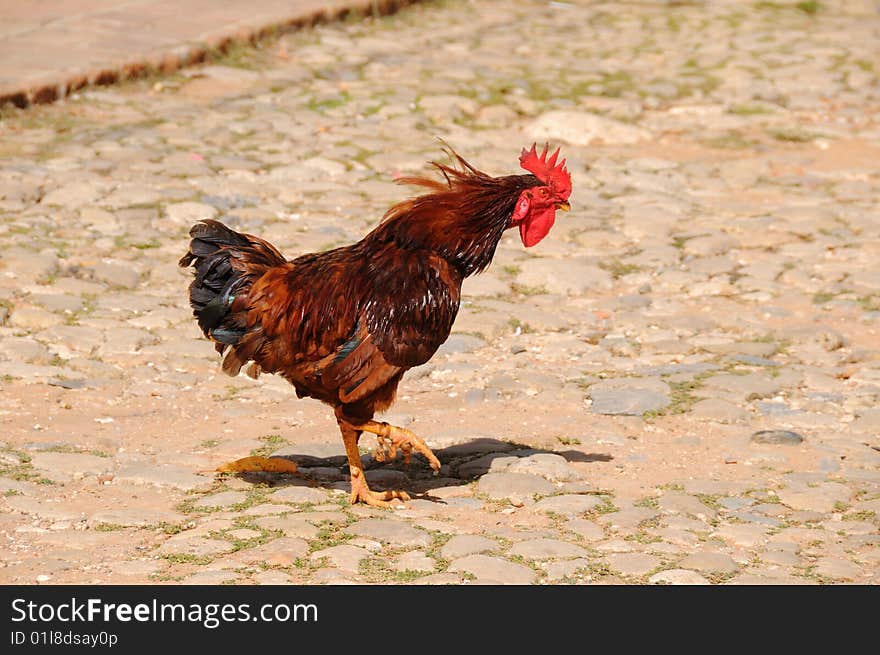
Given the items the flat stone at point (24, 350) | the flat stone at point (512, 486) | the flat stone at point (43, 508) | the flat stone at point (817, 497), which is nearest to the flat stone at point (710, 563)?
the flat stone at point (817, 497)

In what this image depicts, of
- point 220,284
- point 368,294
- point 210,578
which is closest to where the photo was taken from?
point 210,578

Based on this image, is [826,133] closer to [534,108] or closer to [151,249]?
[534,108]

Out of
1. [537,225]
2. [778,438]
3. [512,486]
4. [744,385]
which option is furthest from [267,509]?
[744,385]

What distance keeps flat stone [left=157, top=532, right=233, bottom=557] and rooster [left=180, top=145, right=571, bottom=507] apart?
785mm

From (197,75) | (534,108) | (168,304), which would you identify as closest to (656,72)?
(534,108)

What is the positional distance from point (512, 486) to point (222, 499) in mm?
1308

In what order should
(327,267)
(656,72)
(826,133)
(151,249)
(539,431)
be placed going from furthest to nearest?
(656,72) < (826,133) < (151,249) < (539,431) < (327,267)

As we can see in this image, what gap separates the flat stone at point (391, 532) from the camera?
543cm

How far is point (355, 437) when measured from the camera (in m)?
5.93

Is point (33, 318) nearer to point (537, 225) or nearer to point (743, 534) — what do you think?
point (537, 225)

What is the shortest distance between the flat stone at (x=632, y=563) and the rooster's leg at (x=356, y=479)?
110cm

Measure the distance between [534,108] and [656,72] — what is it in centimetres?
195

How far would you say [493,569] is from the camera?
5.12m

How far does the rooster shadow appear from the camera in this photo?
6.20 meters
